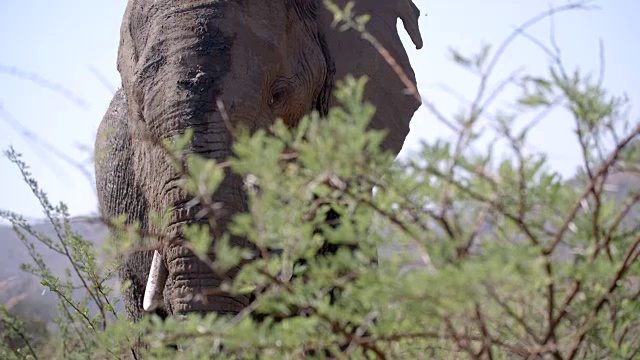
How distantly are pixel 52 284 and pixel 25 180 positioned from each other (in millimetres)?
447

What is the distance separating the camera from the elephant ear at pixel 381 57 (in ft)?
11.5

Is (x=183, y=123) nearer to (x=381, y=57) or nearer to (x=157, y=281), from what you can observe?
(x=157, y=281)

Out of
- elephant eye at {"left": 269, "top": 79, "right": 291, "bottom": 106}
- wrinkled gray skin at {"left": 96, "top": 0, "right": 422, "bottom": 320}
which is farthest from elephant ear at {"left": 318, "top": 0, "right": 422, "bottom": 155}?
elephant eye at {"left": 269, "top": 79, "right": 291, "bottom": 106}

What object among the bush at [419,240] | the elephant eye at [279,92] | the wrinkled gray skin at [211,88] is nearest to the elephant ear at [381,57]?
the wrinkled gray skin at [211,88]

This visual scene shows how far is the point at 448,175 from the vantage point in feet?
4.02

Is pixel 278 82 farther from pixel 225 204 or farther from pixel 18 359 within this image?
pixel 18 359

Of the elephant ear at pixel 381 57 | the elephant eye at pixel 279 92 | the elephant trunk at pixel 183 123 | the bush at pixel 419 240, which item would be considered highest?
the elephant ear at pixel 381 57

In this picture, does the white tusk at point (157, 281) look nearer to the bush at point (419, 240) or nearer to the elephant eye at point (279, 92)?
the elephant eye at point (279, 92)

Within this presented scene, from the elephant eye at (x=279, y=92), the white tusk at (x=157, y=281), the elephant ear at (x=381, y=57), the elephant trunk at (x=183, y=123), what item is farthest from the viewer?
the elephant ear at (x=381, y=57)

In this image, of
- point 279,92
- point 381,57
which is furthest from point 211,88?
point 381,57

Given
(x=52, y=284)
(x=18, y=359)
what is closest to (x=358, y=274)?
(x=52, y=284)

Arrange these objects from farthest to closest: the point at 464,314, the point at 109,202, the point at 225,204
Answer: the point at 109,202 < the point at 225,204 < the point at 464,314

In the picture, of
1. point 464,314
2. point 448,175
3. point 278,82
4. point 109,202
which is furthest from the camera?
point 109,202

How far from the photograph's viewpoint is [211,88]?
106 inches
